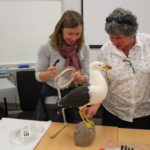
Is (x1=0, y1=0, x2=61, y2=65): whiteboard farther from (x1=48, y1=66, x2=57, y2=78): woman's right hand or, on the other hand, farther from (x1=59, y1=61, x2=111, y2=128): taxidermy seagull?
(x1=59, y1=61, x2=111, y2=128): taxidermy seagull

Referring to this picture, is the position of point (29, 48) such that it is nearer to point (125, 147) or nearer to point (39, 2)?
point (39, 2)

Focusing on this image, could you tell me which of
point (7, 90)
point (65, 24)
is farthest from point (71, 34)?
point (7, 90)

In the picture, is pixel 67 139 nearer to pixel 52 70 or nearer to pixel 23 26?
pixel 52 70

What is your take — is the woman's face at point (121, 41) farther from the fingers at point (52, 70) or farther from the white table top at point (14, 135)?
the white table top at point (14, 135)

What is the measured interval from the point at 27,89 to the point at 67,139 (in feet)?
3.72

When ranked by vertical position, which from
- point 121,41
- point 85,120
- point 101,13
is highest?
point 101,13

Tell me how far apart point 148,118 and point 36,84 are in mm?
1239

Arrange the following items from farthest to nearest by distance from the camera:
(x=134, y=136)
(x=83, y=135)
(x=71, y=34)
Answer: (x=71, y=34) < (x=134, y=136) < (x=83, y=135)

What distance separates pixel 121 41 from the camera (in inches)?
53.1

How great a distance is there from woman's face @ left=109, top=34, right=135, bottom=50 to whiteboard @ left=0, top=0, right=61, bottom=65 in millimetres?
1640

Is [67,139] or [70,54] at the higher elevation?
[70,54]

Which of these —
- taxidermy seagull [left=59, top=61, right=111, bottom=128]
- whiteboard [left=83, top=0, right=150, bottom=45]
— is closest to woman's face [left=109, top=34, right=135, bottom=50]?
taxidermy seagull [left=59, top=61, right=111, bottom=128]

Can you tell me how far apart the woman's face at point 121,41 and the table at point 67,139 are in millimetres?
524

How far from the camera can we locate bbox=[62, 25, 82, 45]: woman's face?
1498 mm
